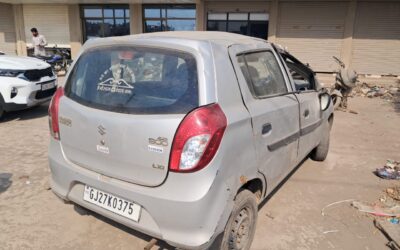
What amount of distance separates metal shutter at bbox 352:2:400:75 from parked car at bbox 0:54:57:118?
1332cm

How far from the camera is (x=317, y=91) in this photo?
398cm

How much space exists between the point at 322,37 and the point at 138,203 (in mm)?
14809

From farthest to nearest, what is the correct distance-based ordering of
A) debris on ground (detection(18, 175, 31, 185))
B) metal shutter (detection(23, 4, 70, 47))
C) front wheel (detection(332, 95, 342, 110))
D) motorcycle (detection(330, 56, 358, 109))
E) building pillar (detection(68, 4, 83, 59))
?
metal shutter (detection(23, 4, 70, 47)) → building pillar (detection(68, 4, 83, 59)) → motorcycle (detection(330, 56, 358, 109)) → front wheel (detection(332, 95, 342, 110)) → debris on ground (detection(18, 175, 31, 185))

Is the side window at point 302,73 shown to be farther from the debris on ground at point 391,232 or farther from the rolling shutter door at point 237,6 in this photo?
the rolling shutter door at point 237,6

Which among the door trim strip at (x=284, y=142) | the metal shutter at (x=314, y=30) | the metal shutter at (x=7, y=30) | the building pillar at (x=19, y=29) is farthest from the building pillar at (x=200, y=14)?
the door trim strip at (x=284, y=142)

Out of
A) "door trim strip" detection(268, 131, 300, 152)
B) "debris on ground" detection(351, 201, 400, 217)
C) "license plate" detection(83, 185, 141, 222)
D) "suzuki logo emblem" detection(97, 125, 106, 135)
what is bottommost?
"debris on ground" detection(351, 201, 400, 217)

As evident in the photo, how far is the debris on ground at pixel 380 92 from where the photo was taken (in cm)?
1104

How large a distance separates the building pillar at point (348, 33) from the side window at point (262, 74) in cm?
1313

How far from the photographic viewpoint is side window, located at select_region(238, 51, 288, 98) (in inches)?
103

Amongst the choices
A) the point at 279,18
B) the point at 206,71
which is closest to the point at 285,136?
the point at 206,71

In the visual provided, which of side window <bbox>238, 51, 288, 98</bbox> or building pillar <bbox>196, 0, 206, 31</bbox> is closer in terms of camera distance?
side window <bbox>238, 51, 288, 98</bbox>

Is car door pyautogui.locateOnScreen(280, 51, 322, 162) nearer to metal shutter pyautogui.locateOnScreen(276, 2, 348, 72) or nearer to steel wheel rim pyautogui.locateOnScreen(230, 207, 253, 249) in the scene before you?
steel wheel rim pyautogui.locateOnScreen(230, 207, 253, 249)

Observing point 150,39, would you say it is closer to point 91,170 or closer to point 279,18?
point 91,170

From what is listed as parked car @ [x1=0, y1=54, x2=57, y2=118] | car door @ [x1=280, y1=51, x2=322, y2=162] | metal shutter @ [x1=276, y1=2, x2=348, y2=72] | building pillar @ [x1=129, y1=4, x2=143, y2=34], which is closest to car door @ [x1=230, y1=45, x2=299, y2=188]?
car door @ [x1=280, y1=51, x2=322, y2=162]
